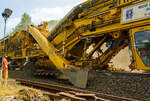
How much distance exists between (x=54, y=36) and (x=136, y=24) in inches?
235

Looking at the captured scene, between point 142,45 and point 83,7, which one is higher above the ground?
point 83,7

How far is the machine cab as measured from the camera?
523cm

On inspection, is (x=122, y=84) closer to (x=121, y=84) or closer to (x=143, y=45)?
(x=121, y=84)

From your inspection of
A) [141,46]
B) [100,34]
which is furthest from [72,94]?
[100,34]

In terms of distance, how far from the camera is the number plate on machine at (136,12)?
5.38m

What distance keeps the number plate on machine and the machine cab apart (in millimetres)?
463

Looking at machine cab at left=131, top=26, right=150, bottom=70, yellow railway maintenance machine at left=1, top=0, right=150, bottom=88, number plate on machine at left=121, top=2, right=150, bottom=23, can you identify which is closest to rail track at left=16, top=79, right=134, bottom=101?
yellow railway maintenance machine at left=1, top=0, right=150, bottom=88

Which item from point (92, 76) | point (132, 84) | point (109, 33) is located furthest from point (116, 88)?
point (109, 33)

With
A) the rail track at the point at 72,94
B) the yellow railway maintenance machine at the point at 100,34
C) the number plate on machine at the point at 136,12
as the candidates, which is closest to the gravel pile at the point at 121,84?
the yellow railway maintenance machine at the point at 100,34

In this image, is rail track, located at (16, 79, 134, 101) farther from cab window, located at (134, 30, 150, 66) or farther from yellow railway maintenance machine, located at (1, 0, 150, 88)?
cab window, located at (134, 30, 150, 66)

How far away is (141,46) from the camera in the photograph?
17.8 feet

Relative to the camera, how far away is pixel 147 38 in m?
5.24

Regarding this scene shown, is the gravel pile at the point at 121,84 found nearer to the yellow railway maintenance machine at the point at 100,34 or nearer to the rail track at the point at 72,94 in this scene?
the yellow railway maintenance machine at the point at 100,34

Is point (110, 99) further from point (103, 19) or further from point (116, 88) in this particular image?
point (103, 19)
